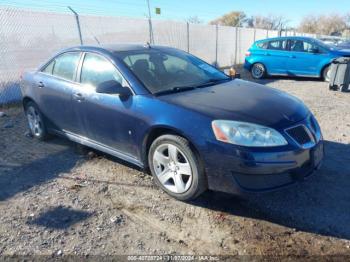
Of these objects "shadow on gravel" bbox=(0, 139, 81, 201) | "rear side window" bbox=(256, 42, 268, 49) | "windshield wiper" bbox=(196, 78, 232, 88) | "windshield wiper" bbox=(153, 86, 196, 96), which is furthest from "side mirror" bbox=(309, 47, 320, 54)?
"shadow on gravel" bbox=(0, 139, 81, 201)

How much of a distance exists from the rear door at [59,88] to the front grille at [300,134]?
2.73m

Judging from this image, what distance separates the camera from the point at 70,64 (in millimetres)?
4418

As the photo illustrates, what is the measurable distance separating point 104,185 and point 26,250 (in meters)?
1.22

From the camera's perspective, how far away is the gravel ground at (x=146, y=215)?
2693 millimetres

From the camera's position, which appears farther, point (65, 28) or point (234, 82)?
point (65, 28)

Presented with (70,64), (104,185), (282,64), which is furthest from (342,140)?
(282,64)

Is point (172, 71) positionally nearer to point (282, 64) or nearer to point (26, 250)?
point (26, 250)

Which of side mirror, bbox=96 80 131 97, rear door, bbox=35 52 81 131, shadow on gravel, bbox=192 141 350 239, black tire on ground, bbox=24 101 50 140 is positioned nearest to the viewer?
shadow on gravel, bbox=192 141 350 239

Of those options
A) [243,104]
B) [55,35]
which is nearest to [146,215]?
[243,104]

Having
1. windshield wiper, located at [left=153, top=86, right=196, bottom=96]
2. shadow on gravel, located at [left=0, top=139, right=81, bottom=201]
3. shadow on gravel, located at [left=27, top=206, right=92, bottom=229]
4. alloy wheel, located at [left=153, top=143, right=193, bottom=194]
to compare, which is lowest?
shadow on gravel, located at [left=0, top=139, right=81, bottom=201]

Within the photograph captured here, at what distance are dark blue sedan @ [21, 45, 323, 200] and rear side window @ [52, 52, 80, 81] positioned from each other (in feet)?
0.06

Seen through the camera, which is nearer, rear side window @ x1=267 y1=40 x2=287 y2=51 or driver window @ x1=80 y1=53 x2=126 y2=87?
driver window @ x1=80 y1=53 x2=126 y2=87

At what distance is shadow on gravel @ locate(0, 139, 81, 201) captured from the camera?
149 inches

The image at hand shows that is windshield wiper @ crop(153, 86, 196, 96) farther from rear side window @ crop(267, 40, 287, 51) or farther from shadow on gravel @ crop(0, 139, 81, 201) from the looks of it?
rear side window @ crop(267, 40, 287, 51)
